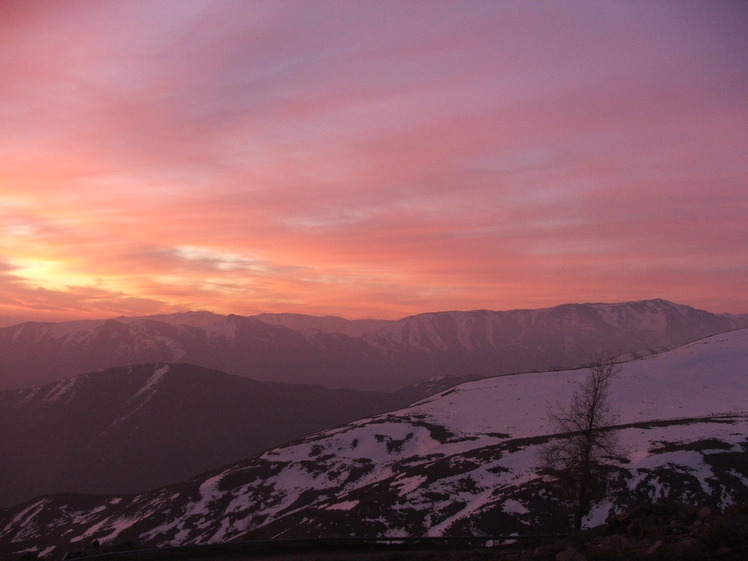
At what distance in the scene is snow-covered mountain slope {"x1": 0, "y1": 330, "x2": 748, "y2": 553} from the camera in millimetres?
39562

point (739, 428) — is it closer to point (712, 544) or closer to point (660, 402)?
point (660, 402)

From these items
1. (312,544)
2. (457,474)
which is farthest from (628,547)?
(457,474)

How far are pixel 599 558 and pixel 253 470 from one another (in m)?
72.2

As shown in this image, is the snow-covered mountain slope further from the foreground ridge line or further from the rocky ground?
the rocky ground

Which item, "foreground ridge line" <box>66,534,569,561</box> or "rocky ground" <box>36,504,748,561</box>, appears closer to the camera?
"rocky ground" <box>36,504,748,561</box>

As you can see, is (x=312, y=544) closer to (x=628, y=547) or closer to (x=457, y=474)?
(x=628, y=547)

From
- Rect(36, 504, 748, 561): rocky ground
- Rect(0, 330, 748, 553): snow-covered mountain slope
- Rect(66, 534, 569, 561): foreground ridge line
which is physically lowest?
Rect(0, 330, 748, 553): snow-covered mountain slope

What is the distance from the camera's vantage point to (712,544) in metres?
13.4

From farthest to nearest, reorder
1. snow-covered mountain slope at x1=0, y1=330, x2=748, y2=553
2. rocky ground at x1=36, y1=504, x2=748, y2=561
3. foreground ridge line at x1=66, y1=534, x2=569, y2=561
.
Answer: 1. snow-covered mountain slope at x1=0, y1=330, x2=748, y2=553
2. foreground ridge line at x1=66, y1=534, x2=569, y2=561
3. rocky ground at x1=36, y1=504, x2=748, y2=561

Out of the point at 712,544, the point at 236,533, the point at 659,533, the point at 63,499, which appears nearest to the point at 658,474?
the point at 659,533

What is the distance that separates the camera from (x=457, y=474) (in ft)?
170

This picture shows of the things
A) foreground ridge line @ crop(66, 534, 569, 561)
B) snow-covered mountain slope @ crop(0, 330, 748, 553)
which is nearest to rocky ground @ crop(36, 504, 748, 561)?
foreground ridge line @ crop(66, 534, 569, 561)

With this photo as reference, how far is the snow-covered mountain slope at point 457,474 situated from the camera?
39.6m

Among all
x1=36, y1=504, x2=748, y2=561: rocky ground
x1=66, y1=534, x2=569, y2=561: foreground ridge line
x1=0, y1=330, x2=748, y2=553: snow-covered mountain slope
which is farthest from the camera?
x1=0, y1=330, x2=748, y2=553: snow-covered mountain slope
